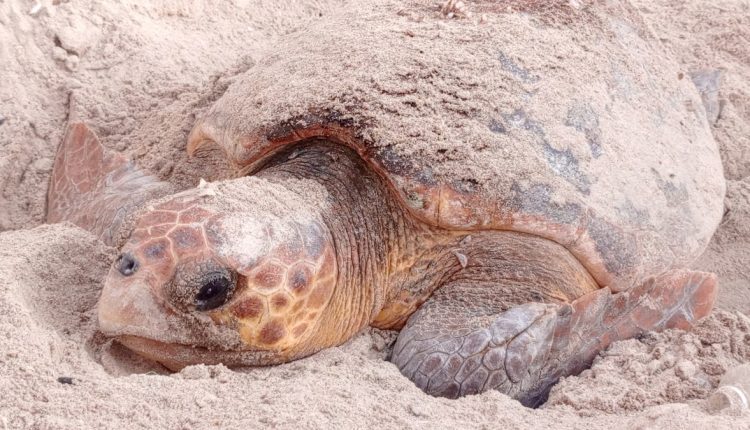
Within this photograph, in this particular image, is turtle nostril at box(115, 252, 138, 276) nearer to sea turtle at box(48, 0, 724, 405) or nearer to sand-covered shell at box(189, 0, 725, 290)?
sea turtle at box(48, 0, 724, 405)

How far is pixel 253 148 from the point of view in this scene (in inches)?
106

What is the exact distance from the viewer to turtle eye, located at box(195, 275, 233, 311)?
1.98m

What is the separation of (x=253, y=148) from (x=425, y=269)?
2.62 feet

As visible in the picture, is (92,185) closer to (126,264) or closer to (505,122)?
(126,264)

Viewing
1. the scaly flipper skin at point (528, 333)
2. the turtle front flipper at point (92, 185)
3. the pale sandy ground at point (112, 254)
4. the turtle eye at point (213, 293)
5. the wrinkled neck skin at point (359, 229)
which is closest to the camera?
the pale sandy ground at point (112, 254)

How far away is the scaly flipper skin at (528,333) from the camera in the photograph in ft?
7.29

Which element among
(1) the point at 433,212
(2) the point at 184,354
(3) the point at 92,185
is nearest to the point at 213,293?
(2) the point at 184,354

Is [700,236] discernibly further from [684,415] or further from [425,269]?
[684,415]

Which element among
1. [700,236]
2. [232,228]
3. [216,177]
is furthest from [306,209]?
[700,236]

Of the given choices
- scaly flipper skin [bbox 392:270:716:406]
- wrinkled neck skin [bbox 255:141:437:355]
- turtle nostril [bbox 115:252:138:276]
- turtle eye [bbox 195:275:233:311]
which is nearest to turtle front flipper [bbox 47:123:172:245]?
wrinkled neck skin [bbox 255:141:437:355]

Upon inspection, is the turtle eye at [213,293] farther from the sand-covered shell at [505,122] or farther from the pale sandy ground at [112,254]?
the sand-covered shell at [505,122]

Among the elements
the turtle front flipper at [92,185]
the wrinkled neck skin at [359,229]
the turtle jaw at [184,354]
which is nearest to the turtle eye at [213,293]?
the turtle jaw at [184,354]

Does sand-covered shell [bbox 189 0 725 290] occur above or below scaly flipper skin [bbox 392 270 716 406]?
above

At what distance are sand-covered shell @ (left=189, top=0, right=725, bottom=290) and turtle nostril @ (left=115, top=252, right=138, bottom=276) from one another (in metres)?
0.81
